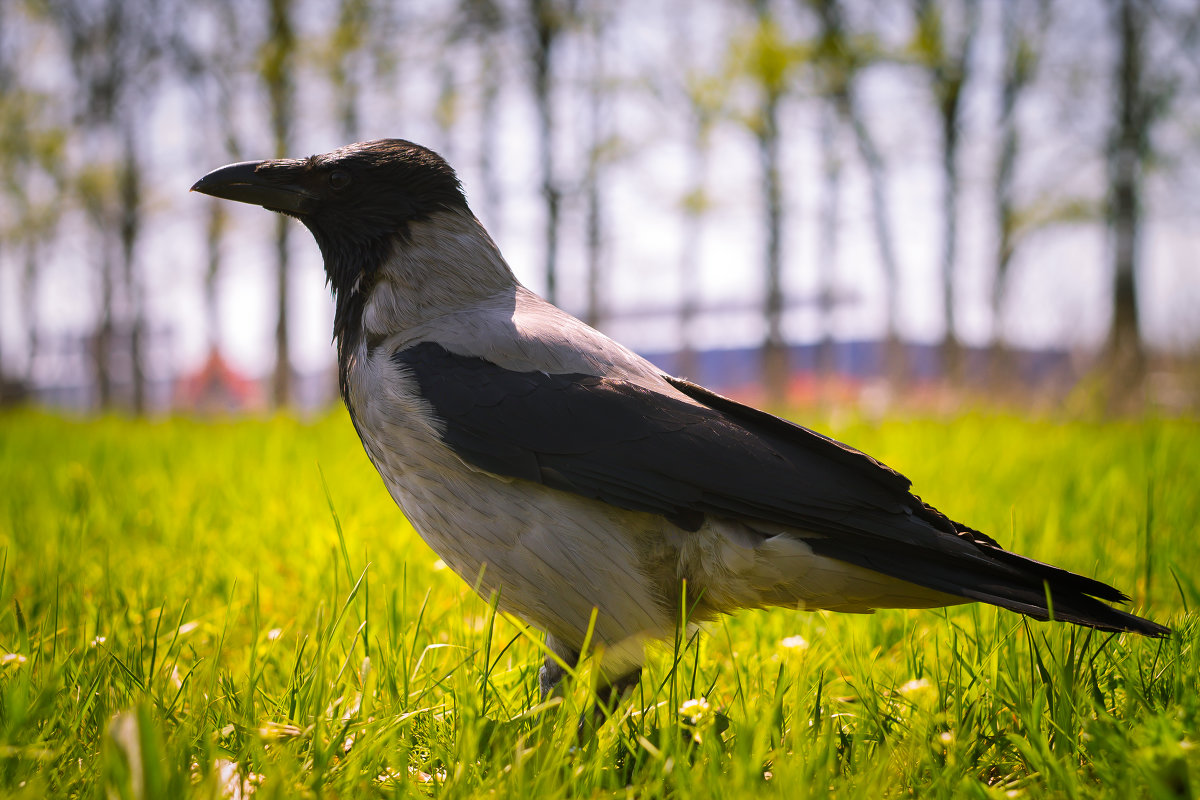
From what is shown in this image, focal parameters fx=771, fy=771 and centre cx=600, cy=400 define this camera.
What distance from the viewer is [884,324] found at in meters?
17.6

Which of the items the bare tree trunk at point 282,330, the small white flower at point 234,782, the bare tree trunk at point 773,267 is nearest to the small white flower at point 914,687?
the small white flower at point 234,782

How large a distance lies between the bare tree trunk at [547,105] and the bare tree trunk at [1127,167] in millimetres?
10840

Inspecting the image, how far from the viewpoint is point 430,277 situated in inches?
103

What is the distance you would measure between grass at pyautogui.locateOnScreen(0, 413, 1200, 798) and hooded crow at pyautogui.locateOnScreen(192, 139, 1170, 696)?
0.58ft

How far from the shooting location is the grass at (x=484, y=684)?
1.57 m

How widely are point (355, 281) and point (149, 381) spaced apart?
22304 mm

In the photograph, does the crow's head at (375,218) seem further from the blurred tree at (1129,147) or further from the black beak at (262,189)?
the blurred tree at (1129,147)

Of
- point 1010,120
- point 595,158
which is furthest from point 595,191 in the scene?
point 1010,120

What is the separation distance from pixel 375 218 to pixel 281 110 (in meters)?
16.1

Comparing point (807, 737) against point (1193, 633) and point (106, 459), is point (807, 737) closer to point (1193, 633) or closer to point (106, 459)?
point (1193, 633)

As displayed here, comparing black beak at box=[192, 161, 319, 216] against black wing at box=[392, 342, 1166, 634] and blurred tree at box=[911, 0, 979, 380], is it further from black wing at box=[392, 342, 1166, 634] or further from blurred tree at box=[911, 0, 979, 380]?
blurred tree at box=[911, 0, 979, 380]

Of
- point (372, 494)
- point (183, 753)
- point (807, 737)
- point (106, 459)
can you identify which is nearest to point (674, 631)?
point (807, 737)

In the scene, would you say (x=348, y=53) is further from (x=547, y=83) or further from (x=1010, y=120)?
(x=1010, y=120)

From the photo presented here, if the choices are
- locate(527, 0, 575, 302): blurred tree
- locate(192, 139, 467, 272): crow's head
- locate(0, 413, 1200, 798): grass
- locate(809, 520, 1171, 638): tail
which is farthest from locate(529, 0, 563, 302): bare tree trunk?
locate(809, 520, 1171, 638): tail
